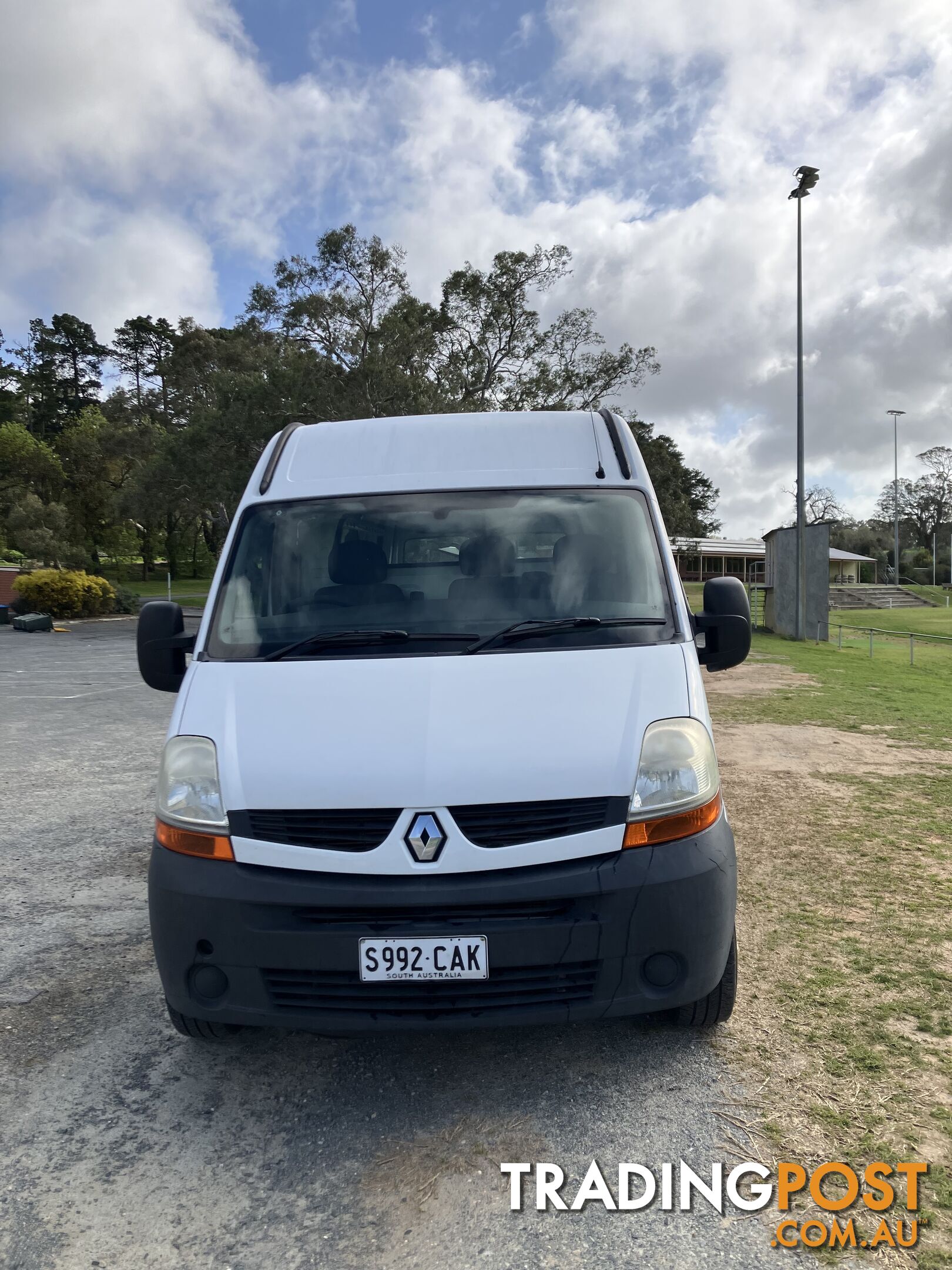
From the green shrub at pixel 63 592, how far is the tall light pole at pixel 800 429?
849 inches

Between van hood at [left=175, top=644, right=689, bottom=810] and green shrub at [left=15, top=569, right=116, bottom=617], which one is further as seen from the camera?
green shrub at [left=15, top=569, right=116, bottom=617]

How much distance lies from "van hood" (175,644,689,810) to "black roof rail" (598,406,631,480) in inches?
43.5

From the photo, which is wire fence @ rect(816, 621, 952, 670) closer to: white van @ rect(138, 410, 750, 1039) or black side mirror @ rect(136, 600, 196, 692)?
white van @ rect(138, 410, 750, 1039)

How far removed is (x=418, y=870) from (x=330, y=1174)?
0.85 meters

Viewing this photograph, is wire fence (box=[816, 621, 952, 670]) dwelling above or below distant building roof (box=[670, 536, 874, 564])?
below

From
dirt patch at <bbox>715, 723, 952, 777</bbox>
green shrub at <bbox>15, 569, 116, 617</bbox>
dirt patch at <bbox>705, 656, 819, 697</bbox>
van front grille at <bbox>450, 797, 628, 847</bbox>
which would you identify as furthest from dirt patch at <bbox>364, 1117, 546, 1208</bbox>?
green shrub at <bbox>15, 569, 116, 617</bbox>

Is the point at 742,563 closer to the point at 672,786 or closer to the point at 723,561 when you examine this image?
the point at 723,561

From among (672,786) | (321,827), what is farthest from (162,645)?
(672,786)

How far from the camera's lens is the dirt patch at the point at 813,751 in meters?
8.22

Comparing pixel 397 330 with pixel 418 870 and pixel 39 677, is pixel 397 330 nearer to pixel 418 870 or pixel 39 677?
pixel 39 677

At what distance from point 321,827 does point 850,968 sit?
2.45 metres

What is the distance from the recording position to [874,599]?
196 feet

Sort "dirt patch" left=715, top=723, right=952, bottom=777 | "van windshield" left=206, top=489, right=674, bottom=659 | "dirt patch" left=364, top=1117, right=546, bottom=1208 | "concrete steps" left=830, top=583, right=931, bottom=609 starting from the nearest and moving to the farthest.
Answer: "dirt patch" left=364, top=1117, right=546, bottom=1208 < "van windshield" left=206, top=489, right=674, bottom=659 < "dirt patch" left=715, top=723, right=952, bottom=777 < "concrete steps" left=830, top=583, right=931, bottom=609

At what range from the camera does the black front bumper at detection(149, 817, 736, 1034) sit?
2746mm
